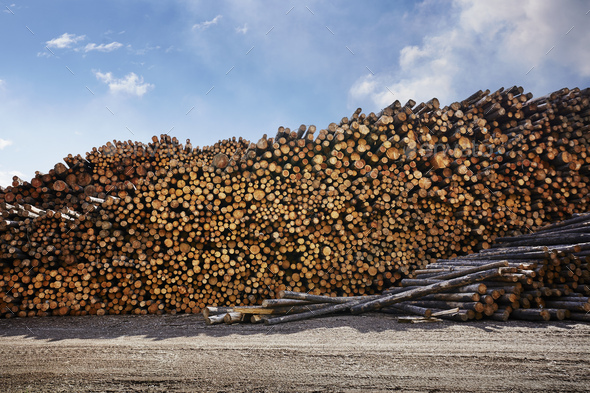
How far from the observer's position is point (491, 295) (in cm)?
363

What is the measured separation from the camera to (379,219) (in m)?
5.41

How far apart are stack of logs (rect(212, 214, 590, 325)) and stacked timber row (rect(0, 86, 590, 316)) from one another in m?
0.81

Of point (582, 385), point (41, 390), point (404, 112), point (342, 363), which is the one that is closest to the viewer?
point (582, 385)

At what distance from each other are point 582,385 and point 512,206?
424 cm

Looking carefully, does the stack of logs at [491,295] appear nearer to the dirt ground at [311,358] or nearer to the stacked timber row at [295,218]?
the dirt ground at [311,358]

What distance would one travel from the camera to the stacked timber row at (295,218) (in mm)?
4973

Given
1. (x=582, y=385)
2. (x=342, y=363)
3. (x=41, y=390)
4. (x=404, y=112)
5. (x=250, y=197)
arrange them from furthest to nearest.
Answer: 1. (x=404, y=112)
2. (x=250, y=197)
3. (x=342, y=363)
4. (x=41, y=390)
5. (x=582, y=385)

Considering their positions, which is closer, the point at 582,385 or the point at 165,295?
the point at 582,385

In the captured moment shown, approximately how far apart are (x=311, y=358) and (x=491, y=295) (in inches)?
86.6

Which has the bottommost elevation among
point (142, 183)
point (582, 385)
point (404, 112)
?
point (582, 385)

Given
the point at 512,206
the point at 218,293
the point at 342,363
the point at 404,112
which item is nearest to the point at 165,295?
the point at 218,293

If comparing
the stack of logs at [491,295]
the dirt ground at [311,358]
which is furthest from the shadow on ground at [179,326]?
the stack of logs at [491,295]

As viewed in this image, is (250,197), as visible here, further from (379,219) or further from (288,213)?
(379,219)

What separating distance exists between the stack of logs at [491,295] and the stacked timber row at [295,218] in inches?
31.9
